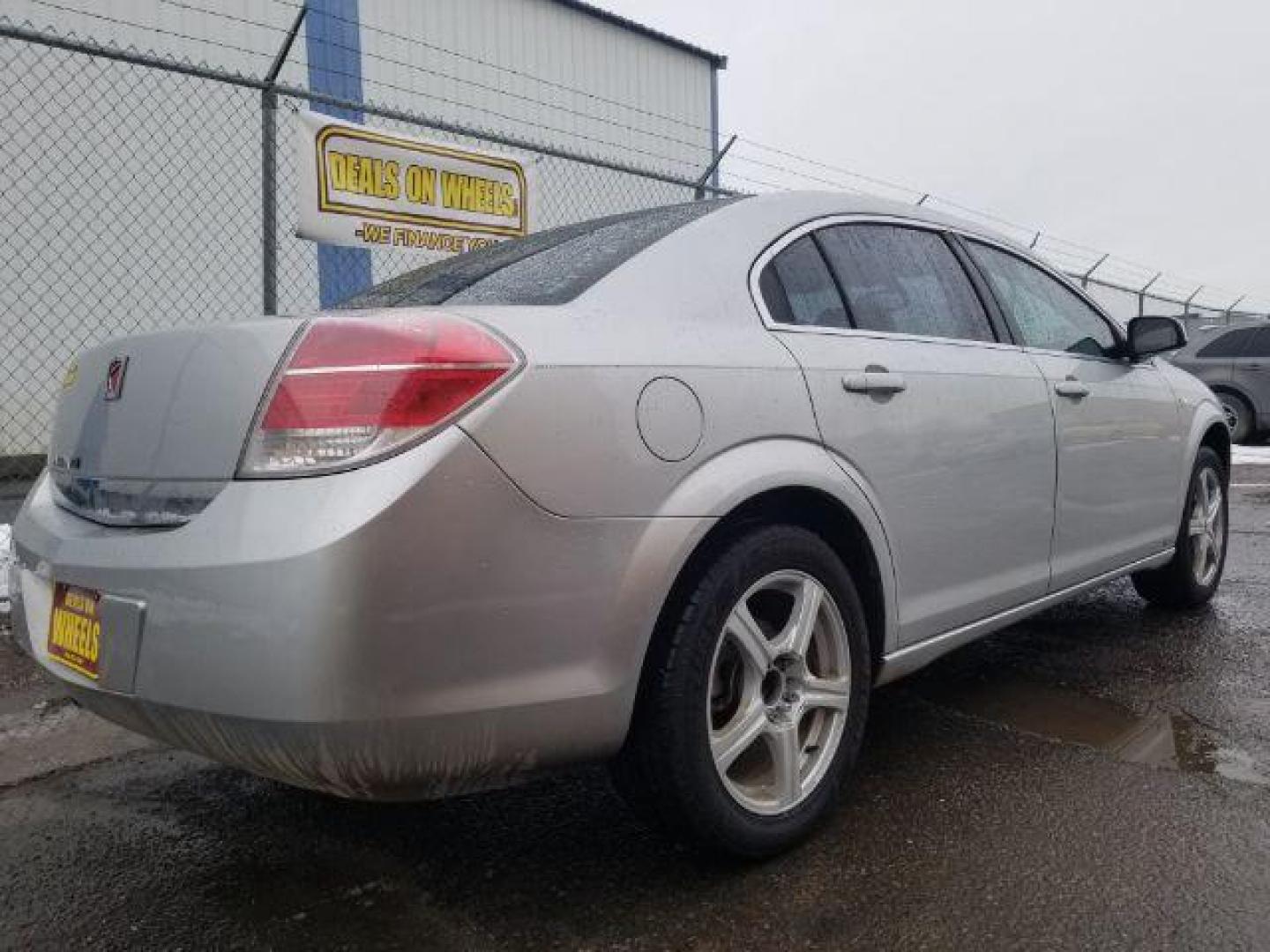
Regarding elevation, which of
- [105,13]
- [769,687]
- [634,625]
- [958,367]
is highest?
[105,13]

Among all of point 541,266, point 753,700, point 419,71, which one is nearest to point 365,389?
point 541,266

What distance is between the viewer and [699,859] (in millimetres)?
2061

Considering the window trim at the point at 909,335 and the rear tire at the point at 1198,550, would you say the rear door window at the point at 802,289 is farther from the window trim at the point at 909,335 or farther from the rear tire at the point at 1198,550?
the rear tire at the point at 1198,550

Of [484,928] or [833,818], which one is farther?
[833,818]

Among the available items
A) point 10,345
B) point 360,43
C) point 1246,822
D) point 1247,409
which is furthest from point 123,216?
point 1247,409

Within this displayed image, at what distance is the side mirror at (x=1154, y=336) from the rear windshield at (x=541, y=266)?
1922 mm

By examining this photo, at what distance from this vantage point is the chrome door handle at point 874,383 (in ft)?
7.59

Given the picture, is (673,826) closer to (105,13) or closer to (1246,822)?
(1246,822)

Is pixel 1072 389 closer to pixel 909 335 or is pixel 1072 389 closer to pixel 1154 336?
pixel 1154 336

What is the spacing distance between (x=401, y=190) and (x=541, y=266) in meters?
3.36

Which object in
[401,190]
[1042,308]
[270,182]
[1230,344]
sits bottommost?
[1042,308]

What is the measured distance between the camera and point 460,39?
10.1 metres

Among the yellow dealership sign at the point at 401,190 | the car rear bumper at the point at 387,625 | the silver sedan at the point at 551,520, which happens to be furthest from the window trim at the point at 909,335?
the yellow dealership sign at the point at 401,190

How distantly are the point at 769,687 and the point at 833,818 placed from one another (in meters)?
0.42
